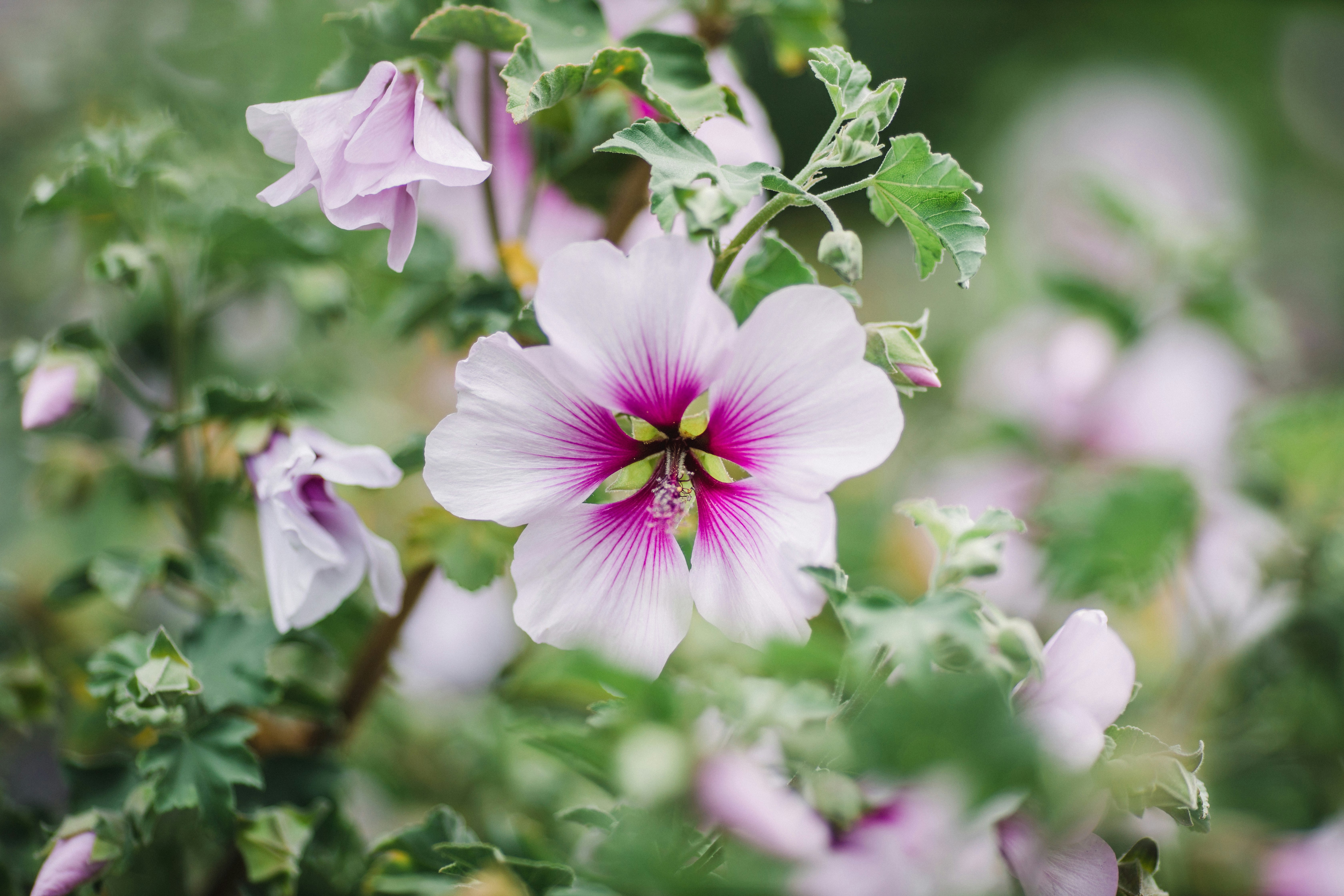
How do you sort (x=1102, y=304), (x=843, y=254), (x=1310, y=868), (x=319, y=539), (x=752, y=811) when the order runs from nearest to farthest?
(x=752, y=811)
(x=843, y=254)
(x=319, y=539)
(x=1310, y=868)
(x=1102, y=304)

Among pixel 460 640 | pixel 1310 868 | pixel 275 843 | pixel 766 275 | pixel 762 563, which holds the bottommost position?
pixel 460 640

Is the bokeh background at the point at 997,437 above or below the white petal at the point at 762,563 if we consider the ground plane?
below

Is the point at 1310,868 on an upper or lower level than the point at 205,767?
lower

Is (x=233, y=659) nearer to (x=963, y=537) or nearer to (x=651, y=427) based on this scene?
(x=651, y=427)

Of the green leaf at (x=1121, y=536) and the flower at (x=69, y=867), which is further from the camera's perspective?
the green leaf at (x=1121, y=536)

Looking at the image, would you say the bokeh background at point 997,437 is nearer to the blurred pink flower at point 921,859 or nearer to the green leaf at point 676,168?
the green leaf at point 676,168

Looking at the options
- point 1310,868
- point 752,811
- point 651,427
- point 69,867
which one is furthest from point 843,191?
point 1310,868

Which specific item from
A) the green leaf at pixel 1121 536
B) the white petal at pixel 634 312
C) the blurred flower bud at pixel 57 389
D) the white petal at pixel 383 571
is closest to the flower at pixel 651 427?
the white petal at pixel 634 312
